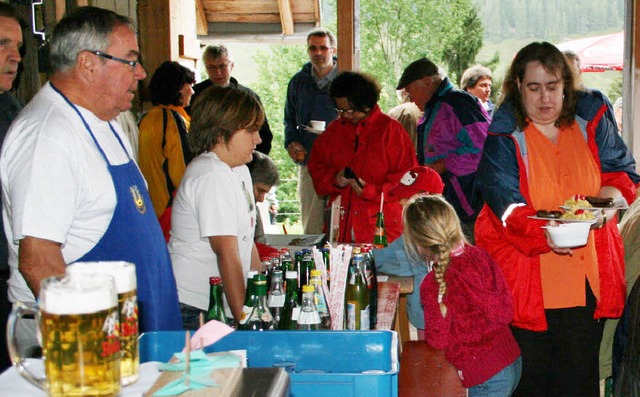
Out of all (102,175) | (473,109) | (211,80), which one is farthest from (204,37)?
(102,175)

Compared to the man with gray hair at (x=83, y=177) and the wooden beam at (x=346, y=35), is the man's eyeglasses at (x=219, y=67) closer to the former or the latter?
the wooden beam at (x=346, y=35)

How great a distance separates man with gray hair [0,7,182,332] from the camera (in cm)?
199

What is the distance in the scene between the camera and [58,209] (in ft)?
6.56

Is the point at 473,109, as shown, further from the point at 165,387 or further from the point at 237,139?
the point at 165,387

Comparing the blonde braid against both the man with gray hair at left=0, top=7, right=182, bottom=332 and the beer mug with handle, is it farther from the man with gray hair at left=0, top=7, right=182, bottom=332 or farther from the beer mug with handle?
the beer mug with handle

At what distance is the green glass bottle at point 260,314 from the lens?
245cm

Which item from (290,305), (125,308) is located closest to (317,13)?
(290,305)

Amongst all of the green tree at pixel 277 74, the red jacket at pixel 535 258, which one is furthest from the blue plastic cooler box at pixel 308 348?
the green tree at pixel 277 74

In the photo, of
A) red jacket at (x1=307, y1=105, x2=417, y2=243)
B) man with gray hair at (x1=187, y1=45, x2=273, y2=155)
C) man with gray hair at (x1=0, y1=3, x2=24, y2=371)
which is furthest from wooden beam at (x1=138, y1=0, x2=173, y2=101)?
man with gray hair at (x1=0, y1=3, x2=24, y2=371)

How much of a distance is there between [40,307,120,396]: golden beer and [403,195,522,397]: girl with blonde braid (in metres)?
2.16

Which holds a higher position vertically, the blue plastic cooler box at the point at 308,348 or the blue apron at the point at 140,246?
the blue apron at the point at 140,246

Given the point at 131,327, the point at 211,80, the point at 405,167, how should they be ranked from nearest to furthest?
A: the point at 131,327, the point at 405,167, the point at 211,80

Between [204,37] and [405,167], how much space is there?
3.58m

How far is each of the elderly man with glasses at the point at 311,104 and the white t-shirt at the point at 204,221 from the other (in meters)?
3.09
